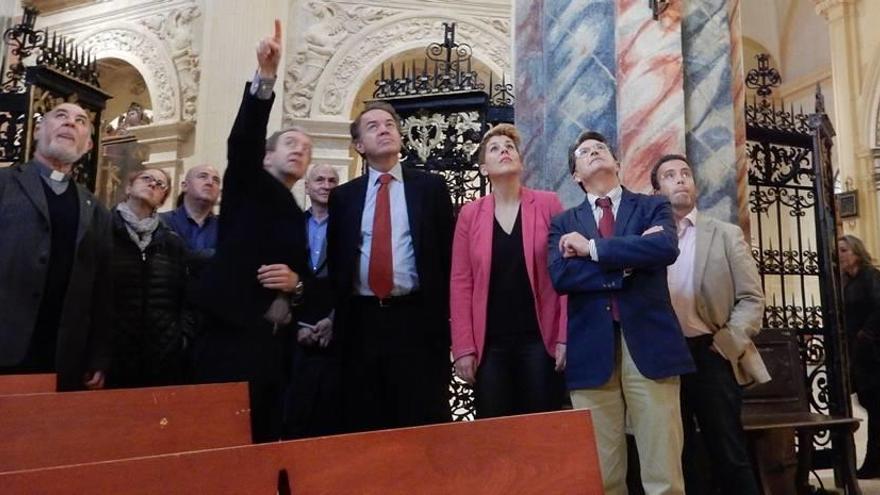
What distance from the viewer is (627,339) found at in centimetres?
220

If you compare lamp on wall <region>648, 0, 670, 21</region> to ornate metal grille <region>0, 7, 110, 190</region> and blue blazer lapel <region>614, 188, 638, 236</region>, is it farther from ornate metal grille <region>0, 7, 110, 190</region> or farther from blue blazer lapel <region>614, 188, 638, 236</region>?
ornate metal grille <region>0, 7, 110, 190</region>

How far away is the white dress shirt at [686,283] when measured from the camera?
259 cm

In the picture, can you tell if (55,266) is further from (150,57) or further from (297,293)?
(150,57)

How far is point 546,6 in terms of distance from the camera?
3770 millimetres

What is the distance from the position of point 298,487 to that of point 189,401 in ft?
2.39

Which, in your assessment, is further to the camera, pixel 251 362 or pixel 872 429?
pixel 872 429

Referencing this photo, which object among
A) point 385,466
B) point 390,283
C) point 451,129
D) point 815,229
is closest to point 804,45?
point 815,229

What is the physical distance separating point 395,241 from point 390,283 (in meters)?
0.17

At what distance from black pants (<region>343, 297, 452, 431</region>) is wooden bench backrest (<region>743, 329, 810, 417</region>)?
76.0 inches

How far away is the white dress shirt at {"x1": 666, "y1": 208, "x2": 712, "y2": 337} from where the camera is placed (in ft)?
8.50

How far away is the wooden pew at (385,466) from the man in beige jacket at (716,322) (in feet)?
5.21

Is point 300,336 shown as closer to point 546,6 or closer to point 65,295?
point 65,295

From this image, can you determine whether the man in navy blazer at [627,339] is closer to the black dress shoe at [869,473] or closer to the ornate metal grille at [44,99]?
the black dress shoe at [869,473]

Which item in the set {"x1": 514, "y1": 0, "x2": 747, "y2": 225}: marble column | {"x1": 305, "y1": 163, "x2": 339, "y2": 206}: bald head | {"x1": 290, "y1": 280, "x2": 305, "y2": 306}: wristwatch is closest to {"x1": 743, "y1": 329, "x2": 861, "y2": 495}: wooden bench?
{"x1": 514, "y1": 0, "x2": 747, "y2": 225}: marble column
